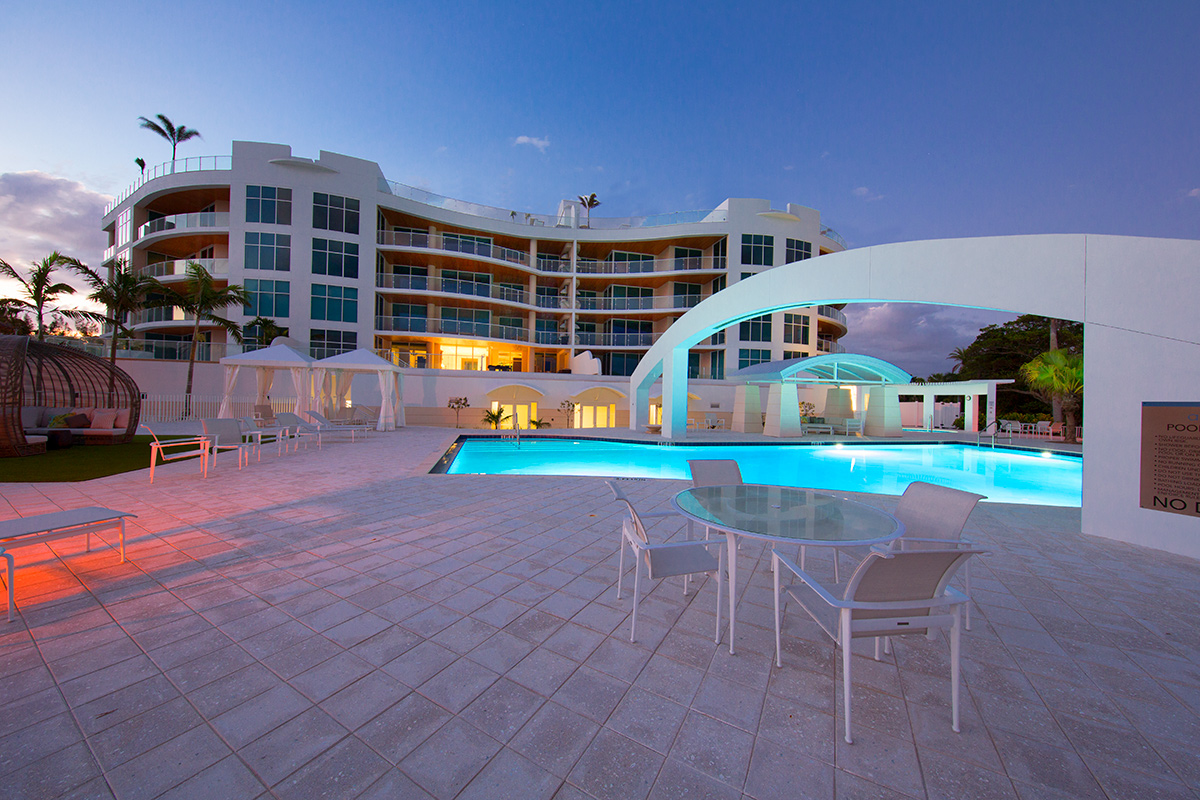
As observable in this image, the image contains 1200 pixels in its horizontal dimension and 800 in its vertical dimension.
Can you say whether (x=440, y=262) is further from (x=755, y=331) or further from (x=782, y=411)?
(x=782, y=411)

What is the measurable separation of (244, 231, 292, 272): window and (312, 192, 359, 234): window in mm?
1852

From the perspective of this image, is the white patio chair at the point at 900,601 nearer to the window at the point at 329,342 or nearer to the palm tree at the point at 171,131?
the window at the point at 329,342

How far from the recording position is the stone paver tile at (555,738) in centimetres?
162

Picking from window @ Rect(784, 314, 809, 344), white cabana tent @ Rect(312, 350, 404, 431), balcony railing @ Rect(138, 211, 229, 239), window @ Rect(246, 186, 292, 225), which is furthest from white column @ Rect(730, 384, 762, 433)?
balcony railing @ Rect(138, 211, 229, 239)

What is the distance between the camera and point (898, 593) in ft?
6.45

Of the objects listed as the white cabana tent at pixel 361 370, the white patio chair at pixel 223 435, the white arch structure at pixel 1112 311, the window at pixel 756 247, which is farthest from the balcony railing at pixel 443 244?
the white arch structure at pixel 1112 311

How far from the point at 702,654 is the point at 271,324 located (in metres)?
25.7

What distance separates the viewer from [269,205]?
23.2 meters

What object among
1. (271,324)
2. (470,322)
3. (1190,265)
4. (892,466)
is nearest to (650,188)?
(470,322)

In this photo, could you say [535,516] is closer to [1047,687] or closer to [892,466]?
[1047,687]

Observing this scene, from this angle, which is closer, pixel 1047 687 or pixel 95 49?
pixel 1047 687

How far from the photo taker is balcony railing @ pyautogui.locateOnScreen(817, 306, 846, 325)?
98.5ft

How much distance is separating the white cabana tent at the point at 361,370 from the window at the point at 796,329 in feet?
76.5

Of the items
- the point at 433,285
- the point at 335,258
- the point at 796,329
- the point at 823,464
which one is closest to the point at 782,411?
the point at 823,464
